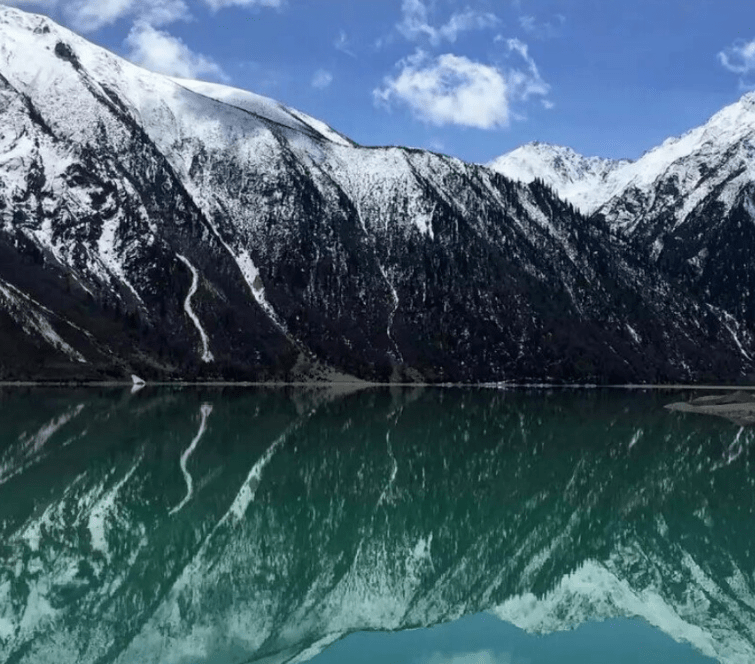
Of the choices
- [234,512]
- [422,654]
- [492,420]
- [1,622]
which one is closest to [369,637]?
[422,654]

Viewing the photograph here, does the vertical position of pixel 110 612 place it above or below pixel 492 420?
below

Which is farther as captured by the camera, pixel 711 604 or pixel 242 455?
pixel 242 455

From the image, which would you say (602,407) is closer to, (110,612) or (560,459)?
(560,459)

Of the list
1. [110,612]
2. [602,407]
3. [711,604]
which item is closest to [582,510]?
[711,604]

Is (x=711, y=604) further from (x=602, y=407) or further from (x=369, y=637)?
(x=602, y=407)

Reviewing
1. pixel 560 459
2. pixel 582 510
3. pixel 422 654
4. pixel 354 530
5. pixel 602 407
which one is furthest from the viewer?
pixel 602 407

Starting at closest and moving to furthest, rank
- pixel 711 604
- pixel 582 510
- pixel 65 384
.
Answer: pixel 711 604 → pixel 582 510 → pixel 65 384

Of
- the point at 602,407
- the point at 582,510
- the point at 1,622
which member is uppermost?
the point at 602,407
